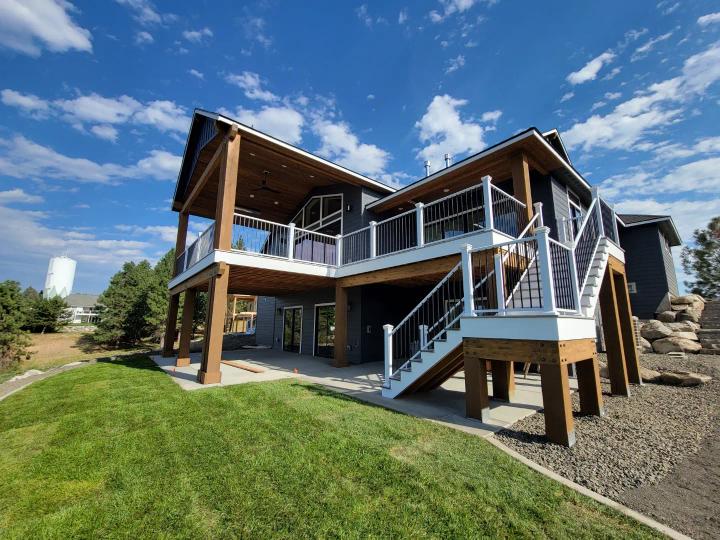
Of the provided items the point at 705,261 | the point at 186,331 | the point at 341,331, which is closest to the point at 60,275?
the point at 186,331

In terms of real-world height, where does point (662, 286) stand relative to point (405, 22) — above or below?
below

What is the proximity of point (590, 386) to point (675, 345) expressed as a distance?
8409 millimetres

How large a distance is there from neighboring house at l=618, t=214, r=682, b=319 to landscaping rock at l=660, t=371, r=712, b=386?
806cm

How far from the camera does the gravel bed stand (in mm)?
3162

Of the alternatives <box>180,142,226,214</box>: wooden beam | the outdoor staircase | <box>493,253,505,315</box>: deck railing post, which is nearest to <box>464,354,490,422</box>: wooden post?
<box>493,253,505,315</box>: deck railing post

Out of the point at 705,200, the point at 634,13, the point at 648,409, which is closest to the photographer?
the point at 648,409

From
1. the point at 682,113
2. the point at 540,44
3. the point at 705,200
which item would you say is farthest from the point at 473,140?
the point at 705,200

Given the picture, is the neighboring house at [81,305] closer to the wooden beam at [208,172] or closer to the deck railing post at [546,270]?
the wooden beam at [208,172]

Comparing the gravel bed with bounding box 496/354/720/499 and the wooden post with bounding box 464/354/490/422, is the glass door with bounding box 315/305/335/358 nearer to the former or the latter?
the wooden post with bounding box 464/354/490/422

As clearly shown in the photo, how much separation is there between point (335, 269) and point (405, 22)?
7.82 m

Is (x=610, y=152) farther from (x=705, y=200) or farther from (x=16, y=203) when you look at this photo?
(x=16, y=203)

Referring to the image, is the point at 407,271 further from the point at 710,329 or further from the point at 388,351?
the point at 710,329

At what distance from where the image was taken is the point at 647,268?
1370 cm

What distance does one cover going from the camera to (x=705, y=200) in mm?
20297
